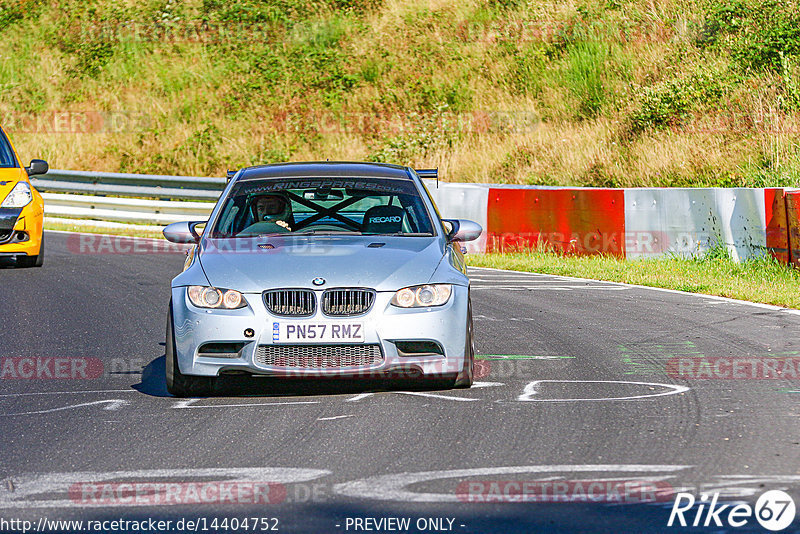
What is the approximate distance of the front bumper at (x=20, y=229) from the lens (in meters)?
14.8

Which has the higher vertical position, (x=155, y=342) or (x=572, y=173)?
(x=572, y=173)

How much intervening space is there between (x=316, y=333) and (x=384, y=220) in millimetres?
1589

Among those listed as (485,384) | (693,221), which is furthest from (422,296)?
(693,221)

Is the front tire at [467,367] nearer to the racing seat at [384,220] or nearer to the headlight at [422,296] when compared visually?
the headlight at [422,296]

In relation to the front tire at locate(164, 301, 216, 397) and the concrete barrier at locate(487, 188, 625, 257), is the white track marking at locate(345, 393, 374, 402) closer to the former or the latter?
the front tire at locate(164, 301, 216, 397)

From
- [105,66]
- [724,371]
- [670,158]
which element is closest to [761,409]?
[724,371]

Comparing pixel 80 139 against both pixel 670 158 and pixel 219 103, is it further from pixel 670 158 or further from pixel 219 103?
pixel 670 158

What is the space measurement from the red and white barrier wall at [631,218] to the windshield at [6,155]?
21.9ft

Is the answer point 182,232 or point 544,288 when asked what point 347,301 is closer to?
point 182,232

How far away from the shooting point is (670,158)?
75.0 ft

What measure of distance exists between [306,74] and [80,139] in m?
6.83

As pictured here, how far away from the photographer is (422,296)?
7047 millimetres

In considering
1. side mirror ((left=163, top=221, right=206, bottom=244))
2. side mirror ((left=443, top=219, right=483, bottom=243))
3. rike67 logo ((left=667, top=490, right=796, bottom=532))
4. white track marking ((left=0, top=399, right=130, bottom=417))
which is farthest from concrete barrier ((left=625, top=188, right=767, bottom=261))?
rike67 logo ((left=667, top=490, right=796, bottom=532))

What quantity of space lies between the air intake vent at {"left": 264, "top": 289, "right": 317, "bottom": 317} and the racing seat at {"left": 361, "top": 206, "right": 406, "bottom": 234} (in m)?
1.26
